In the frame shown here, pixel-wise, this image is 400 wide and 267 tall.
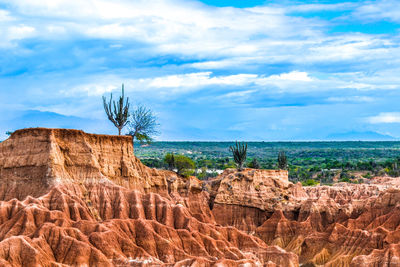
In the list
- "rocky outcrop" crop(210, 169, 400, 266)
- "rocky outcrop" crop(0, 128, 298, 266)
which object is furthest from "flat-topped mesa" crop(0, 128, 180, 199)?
"rocky outcrop" crop(210, 169, 400, 266)

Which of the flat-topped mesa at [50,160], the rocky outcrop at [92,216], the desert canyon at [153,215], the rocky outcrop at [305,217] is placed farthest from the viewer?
the rocky outcrop at [305,217]

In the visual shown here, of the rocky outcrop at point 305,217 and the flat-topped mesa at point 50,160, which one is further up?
the flat-topped mesa at point 50,160

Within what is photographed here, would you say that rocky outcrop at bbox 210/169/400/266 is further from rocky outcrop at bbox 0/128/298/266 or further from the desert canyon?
rocky outcrop at bbox 0/128/298/266

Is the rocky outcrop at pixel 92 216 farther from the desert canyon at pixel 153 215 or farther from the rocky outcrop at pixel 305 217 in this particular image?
the rocky outcrop at pixel 305 217

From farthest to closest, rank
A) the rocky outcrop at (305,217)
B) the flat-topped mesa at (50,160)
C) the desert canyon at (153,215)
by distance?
the rocky outcrop at (305,217) < the flat-topped mesa at (50,160) < the desert canyon at (153,215)

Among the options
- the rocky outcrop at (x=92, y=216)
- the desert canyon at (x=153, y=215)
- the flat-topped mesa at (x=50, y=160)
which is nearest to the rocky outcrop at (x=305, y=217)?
the desert canyon at (x=153, y=215)

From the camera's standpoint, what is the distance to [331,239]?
102 meters

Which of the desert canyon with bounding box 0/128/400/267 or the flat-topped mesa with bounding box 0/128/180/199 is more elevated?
the flat-topped mesa with bounding box 0/128/180/199

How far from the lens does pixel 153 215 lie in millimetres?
92750

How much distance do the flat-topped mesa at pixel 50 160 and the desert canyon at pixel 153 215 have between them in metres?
0.13

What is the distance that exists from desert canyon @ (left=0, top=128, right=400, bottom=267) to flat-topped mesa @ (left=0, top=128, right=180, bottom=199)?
0.13m

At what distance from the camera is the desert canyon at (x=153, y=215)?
76938 mm

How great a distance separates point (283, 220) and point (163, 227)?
102 ft

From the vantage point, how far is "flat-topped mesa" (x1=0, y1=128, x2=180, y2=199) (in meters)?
88.2
